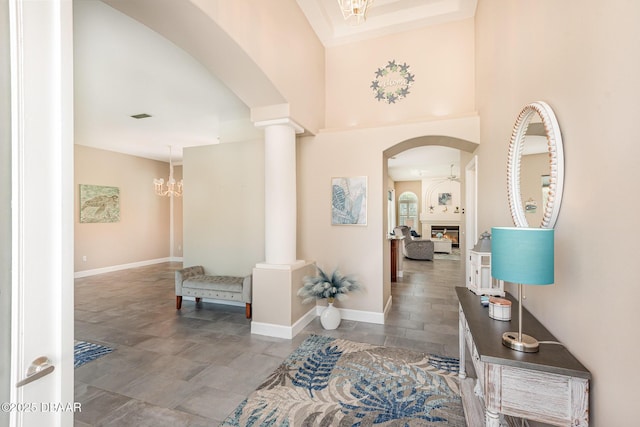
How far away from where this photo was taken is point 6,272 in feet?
2.63

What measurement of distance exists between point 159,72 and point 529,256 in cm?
455

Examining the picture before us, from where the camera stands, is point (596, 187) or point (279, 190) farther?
point (279, 190)

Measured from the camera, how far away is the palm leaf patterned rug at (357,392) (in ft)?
6.81

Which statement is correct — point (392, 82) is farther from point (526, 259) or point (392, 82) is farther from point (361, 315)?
point (526, 259)

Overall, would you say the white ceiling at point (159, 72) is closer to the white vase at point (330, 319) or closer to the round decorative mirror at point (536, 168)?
the round decorative mirror at point (536, 168)

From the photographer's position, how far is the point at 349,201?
4.09 metres

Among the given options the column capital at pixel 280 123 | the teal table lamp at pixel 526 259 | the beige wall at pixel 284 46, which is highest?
the beige wall at pixel 284 46

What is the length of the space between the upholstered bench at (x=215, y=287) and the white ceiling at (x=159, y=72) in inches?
106

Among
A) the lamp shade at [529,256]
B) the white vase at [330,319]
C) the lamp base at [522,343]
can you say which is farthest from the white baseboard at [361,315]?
the lamp shade at [529,256]

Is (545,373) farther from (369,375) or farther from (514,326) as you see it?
(369,375)

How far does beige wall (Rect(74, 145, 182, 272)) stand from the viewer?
697 cm

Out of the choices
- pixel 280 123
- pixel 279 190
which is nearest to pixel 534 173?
pixel 279 190

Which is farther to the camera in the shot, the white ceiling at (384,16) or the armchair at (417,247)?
the armchair at (417,247)

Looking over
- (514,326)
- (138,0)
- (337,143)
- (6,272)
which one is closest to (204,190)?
(337,143)
